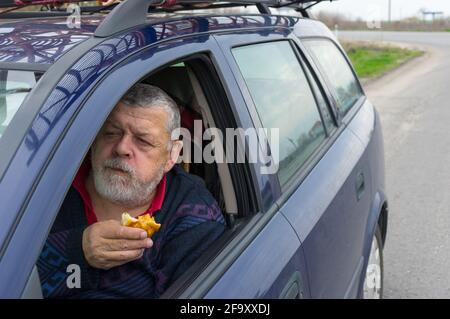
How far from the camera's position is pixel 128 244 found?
159cm

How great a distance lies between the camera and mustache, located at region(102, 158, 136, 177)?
1837 mm

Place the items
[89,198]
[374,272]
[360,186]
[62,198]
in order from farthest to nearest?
[374,272]
[360,186]
[89,198]
[62,198]

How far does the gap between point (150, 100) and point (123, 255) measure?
1.82ft

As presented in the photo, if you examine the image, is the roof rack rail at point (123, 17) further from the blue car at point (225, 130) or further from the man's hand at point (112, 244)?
the man's hand at point (112, 244)

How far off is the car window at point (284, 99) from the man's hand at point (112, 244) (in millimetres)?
693

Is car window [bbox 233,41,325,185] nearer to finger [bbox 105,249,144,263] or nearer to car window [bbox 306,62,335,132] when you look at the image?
car window [bbox 306,62,335,132]

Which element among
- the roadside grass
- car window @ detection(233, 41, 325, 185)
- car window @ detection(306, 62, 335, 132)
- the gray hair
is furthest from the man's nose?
the roadside grass

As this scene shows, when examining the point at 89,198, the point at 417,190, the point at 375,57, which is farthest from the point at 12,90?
the point at 375,57

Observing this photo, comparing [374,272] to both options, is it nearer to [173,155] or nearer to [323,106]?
[323,106]

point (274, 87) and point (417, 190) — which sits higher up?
point (274, 87)

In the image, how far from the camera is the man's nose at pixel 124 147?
6.01 feet

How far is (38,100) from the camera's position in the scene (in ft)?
4.33

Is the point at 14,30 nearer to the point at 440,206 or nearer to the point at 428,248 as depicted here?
the point at 428,248

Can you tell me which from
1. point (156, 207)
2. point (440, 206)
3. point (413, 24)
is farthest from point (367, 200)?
point (413, 24)
